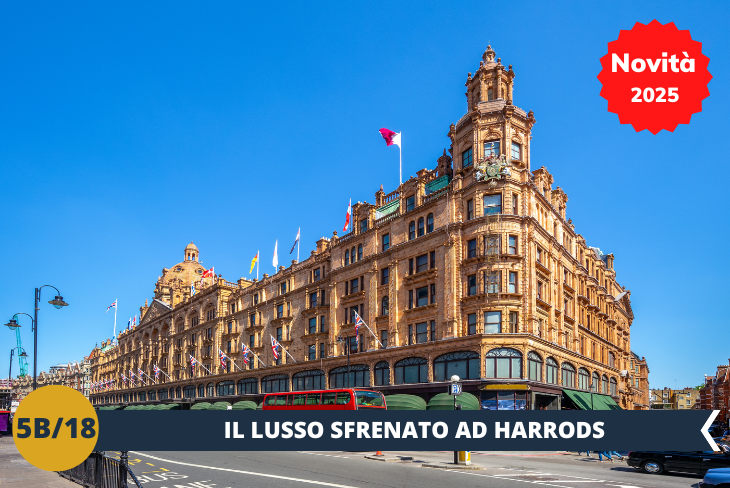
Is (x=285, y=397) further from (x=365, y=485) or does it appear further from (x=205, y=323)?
(x=205, y=323)

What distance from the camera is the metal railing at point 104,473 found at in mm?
13123

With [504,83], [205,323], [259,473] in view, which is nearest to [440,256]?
[504,83]

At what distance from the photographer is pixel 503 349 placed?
43.5 m

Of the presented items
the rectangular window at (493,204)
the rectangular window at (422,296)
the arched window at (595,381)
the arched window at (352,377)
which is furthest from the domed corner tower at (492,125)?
the arched window at (595,381)

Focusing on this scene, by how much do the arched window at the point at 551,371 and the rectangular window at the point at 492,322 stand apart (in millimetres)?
5664

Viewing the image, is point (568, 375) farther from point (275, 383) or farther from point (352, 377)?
point (275, 383)

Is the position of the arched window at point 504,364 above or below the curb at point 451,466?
above

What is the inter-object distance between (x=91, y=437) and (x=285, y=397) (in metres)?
33.8

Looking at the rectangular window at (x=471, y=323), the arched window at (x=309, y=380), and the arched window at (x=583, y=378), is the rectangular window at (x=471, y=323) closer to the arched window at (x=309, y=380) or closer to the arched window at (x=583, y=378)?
the arched window at (x=583, y=378)

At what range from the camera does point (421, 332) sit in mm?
49438

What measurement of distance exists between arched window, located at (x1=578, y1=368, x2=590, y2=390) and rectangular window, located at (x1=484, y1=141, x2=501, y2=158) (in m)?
22.4

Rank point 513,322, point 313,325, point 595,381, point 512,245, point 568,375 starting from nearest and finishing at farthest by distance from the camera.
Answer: point 513,322 → point 512,245 → point 568,375 → point 595,381 → point 313,325

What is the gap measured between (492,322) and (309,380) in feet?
82.6

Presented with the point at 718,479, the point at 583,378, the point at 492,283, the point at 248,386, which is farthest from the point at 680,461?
the point at 248,386
